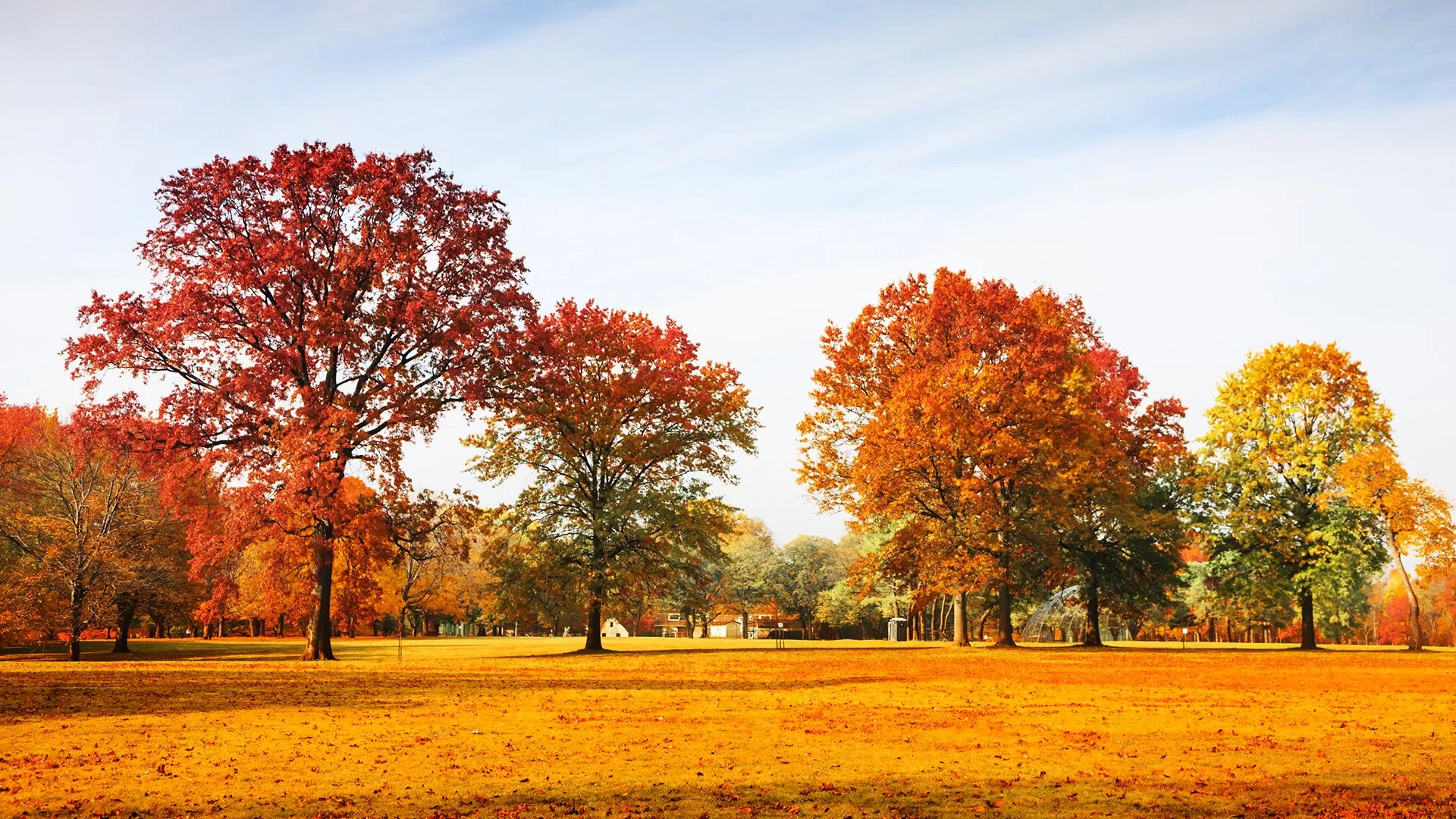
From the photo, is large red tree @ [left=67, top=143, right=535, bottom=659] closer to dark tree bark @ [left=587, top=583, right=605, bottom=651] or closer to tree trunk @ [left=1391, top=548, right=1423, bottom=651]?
dark tree bark @ [left=587, top=583, right=605, bottom=651]

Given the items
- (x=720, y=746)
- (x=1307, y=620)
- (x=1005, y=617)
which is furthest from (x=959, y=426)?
(x=720, y=746)

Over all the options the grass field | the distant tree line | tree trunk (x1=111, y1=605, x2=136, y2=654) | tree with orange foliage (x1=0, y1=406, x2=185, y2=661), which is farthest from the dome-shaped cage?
tree trunk (x1=111, y1=605, x2=136, y2=654)

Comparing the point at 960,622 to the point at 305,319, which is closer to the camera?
the point at 305,319

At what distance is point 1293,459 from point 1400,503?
479cm

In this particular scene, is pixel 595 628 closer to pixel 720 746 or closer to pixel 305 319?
pixel 305 319

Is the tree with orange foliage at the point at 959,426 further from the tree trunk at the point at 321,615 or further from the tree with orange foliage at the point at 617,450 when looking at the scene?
the tree trunk at the point at 321,615

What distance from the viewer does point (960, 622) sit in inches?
1949

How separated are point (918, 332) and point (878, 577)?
10969 mm

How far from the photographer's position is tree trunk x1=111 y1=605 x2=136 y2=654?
49344mm

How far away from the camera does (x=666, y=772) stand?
1214cm

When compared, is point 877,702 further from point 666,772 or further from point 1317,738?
point 666,772

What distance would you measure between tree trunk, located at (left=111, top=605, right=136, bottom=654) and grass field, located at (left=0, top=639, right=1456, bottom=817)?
81.5 feet

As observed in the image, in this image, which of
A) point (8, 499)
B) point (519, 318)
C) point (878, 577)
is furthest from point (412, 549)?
point (8, 499)

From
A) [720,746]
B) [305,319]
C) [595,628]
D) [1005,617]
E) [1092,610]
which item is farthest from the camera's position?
[1092,610]
